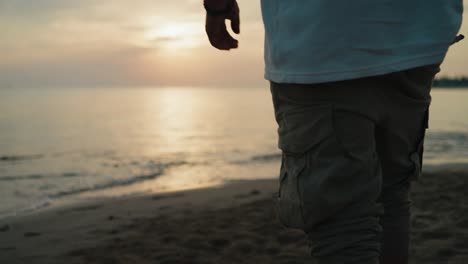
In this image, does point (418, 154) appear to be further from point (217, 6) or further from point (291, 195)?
point (217, 6)

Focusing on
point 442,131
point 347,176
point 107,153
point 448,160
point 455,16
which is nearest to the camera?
point 347,176

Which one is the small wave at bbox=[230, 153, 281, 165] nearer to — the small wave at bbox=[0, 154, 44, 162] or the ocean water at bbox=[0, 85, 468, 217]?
the ocean water at bbox=[0, 85, 468, 217]

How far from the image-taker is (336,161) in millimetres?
1190

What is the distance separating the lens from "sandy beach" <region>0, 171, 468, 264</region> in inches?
130

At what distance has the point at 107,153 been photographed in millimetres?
12555

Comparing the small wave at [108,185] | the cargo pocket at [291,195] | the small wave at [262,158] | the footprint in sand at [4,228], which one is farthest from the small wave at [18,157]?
the cargo pocket at [291,195]

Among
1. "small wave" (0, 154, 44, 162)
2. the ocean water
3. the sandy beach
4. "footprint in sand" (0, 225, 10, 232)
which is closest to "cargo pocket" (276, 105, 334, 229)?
the sandy beach

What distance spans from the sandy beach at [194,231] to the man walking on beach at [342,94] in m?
1.96

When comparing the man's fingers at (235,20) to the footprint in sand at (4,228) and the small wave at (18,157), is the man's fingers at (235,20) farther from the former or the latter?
the small wave at (18,157)

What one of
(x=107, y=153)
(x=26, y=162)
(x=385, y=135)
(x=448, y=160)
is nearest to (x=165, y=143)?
(x=107, y=153)

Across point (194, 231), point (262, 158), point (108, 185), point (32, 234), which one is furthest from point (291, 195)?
point (262, 158)

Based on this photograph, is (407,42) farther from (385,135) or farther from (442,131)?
(442,131)

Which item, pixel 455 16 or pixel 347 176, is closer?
pixel 347 176

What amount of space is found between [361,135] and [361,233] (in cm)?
24
